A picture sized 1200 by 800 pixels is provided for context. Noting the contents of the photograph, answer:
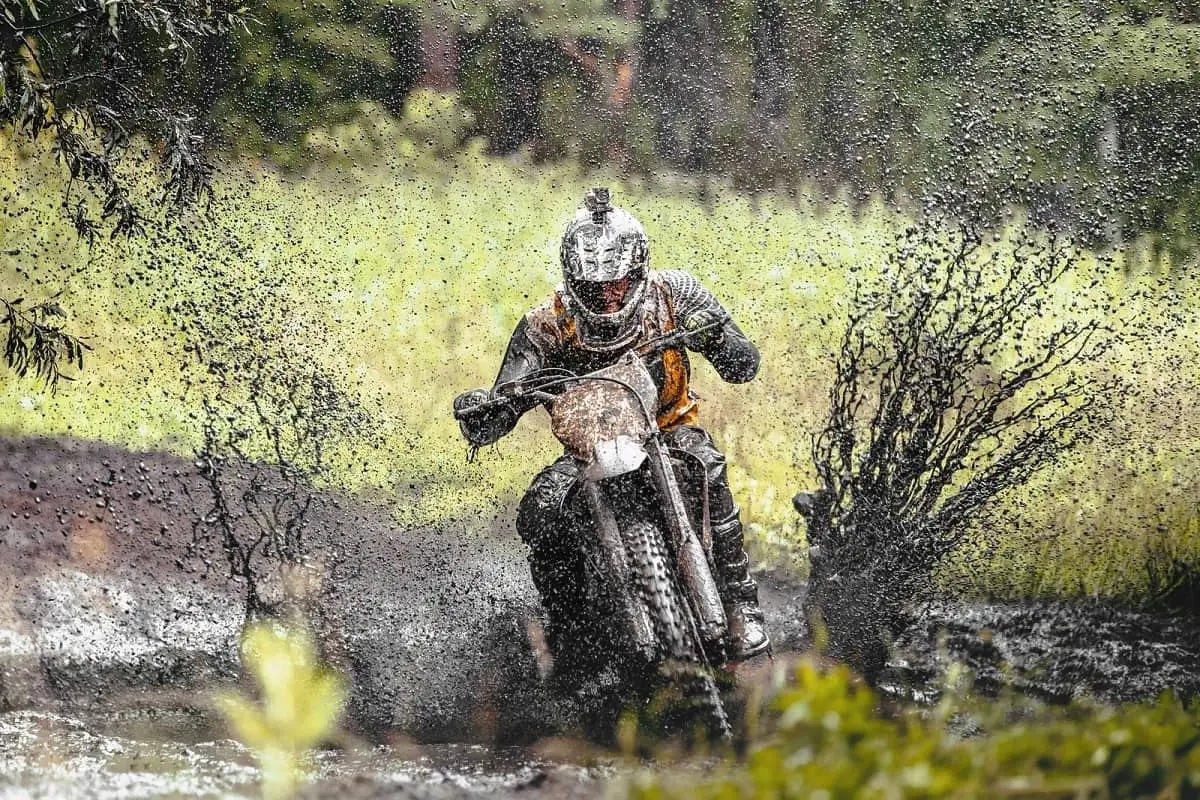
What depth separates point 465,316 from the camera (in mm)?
7625

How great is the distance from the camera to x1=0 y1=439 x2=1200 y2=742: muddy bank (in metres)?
6.33

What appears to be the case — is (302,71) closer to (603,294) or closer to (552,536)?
(603,294)

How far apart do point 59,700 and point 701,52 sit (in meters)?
4.67

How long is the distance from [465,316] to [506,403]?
102 inches

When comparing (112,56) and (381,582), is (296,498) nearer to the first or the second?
(381,582)

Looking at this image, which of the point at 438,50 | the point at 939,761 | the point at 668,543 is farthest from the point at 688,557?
the point at 438,50

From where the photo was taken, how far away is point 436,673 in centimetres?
648

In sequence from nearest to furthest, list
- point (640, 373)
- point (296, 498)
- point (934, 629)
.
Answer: point (640, 373) → point (934, 629) → point (296, 498)

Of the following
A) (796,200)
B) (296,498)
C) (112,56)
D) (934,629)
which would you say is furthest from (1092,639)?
(112,56)

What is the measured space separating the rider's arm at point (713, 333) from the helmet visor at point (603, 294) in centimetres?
27

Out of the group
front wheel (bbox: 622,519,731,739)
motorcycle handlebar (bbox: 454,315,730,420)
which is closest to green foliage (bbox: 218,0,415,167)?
motorcycle handlebar (bbox: 454,315,730,420)

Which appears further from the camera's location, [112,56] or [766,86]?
[766,86]

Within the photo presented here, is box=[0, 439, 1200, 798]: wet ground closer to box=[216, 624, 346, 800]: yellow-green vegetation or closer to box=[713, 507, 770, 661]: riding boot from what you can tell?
box=[216, 624, 346, 800]: yellow-green vegetation

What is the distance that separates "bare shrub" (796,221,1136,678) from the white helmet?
1480 millimetres
